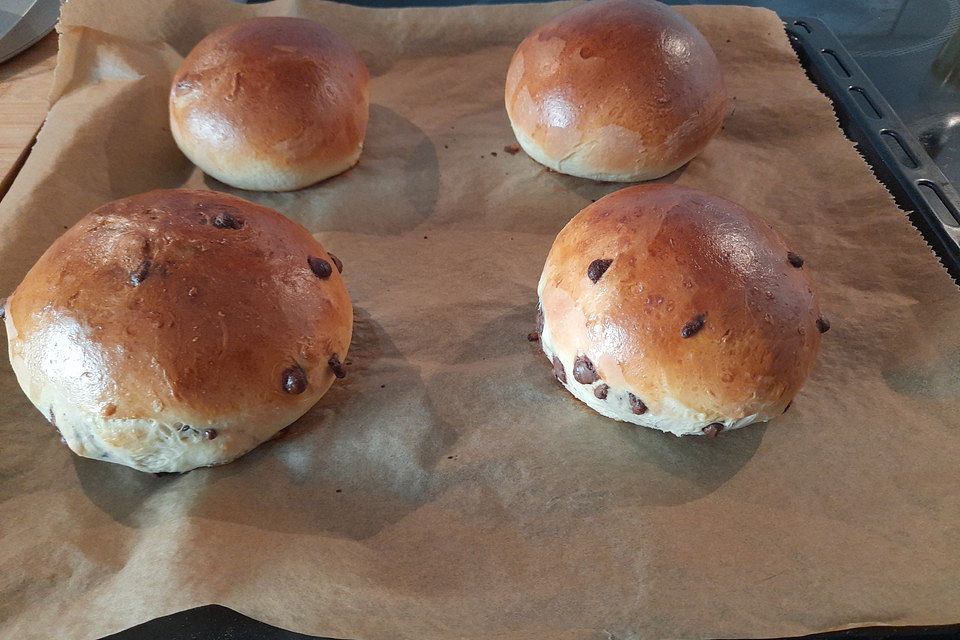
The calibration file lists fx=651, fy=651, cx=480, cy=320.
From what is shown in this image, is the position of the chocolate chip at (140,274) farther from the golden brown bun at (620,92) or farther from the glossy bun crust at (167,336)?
the golden brown bun at (620,92)

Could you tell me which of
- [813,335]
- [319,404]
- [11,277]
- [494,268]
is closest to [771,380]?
[813,335]

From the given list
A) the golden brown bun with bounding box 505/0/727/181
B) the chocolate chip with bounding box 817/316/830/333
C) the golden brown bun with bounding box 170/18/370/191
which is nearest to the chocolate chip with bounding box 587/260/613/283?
the chocolate chip with bounding box 817/316/830/333

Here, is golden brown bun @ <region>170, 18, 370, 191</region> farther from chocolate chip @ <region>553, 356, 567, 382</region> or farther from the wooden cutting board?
chocolate chip @ <region>553, 356, 567, 382</region>

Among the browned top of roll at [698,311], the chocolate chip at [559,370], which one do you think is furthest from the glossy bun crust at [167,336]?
the browned top of roll at [698,311]

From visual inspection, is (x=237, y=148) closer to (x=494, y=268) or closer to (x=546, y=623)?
(x=494, y=268)

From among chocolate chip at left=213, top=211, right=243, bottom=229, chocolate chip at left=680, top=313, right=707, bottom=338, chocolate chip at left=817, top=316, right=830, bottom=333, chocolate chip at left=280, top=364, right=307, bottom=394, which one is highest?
chocolate chip at left=213, top=211, right=243, bottom=229

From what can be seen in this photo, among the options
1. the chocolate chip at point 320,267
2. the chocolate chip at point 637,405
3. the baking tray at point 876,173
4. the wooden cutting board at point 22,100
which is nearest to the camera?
the baking tray at point 876,173

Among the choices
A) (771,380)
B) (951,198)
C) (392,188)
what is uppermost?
(771,380)

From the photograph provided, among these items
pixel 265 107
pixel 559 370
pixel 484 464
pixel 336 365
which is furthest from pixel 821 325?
pixel 265 107
